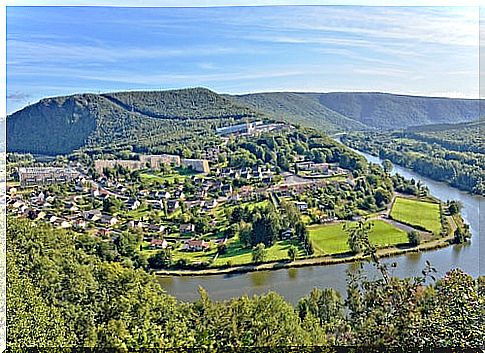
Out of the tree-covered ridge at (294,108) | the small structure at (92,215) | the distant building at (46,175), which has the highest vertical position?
the tree-covered ridge at (294,108)

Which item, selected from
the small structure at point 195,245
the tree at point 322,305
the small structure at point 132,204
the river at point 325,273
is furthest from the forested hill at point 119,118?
the tree at point 322,305

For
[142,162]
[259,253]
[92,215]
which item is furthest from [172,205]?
[259,253]

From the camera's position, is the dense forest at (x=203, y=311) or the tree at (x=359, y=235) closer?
the dense forest at (x=203, y=311)

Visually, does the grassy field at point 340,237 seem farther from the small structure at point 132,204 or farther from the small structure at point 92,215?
the small structure at point 92,215

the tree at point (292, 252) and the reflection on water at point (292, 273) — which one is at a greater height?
the tree at point (292, 252)

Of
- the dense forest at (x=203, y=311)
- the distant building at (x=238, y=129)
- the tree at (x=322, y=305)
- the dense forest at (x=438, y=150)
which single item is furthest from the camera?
the distant building at (x=238, y=129)
